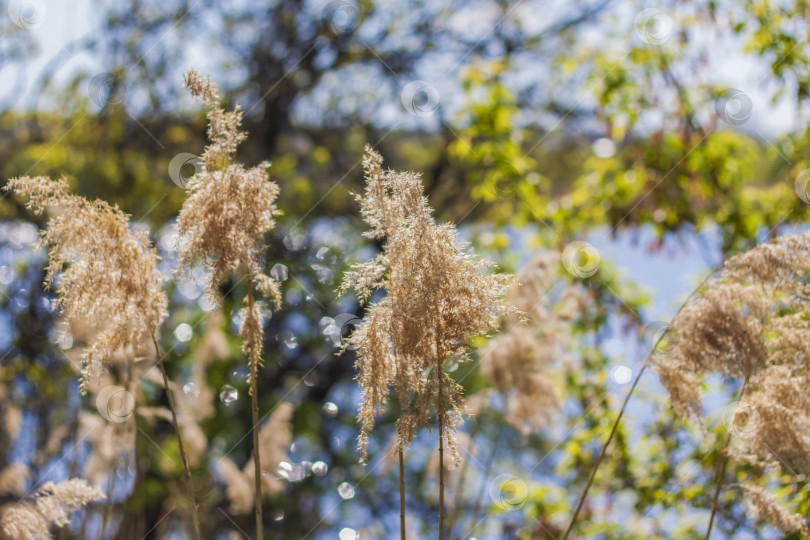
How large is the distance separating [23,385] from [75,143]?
1.67m

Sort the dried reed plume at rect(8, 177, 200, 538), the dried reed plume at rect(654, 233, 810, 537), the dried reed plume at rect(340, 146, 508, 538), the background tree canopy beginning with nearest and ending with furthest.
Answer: the dried reed plume at rect(340, 146, 508, 538) → the dried reed plume at rect(8, 177, 200, 538) → the dried reed plume at rect(654, 233, 810, 537) → the background tree canopy

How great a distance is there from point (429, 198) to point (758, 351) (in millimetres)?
2053

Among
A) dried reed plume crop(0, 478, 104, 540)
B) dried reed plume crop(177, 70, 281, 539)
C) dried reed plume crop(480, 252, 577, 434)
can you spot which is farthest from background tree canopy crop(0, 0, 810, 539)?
dried reed plume crop(177, 70, 281, 539)

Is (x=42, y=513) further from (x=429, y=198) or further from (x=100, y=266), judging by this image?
(x=429, y=198)

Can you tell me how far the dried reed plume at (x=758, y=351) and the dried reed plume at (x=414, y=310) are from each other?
0.47 meters

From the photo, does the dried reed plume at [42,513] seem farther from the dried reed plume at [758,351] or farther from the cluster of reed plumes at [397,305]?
the dried reed plume at [758,351]

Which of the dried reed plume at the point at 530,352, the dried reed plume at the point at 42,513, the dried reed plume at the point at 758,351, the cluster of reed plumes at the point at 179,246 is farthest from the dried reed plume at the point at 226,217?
the dried reed plume at the point at 530,352

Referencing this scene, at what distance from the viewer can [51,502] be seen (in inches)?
55.1

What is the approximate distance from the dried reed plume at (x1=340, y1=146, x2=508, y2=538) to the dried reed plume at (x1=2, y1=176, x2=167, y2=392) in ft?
1.29

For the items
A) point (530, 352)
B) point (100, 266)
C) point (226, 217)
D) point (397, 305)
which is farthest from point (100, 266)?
point (530, 352)

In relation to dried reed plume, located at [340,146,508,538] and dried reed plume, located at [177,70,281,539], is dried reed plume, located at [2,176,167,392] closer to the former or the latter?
dried reed plume, located at [177,70,281,539]

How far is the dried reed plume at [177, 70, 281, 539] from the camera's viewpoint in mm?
1149

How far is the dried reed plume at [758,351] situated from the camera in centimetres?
132

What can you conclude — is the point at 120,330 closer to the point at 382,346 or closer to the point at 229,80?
the point at 382,346
